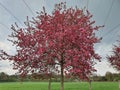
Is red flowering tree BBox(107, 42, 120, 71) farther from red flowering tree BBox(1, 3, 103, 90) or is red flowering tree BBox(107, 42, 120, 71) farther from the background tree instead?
the background tree

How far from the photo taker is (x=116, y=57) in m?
26.2

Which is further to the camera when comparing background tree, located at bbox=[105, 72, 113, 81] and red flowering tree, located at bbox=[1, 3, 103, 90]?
background tree, located at bbox=[105, 72, 113, 81]

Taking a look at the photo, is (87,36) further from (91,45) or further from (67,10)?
(67,10)

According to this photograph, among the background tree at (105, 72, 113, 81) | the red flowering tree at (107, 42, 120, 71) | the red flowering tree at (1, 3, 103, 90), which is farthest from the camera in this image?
the background tree at (105, 72, 113, 81)

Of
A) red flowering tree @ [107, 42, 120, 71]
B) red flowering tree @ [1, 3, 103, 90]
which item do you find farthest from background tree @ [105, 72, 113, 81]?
red flowering tree @ [1, 3, 103, 90]

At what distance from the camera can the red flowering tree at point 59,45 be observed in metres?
14.3

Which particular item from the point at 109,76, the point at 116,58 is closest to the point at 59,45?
the point at 116,58

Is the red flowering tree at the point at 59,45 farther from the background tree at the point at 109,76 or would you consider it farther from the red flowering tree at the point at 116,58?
the background tree at the point at 109,76

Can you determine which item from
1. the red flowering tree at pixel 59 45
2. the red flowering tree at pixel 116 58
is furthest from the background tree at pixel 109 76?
the red flowering tree at pixel 59 45

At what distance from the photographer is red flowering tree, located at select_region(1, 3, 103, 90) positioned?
1430 cm

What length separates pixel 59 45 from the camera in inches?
565

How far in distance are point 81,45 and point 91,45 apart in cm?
65

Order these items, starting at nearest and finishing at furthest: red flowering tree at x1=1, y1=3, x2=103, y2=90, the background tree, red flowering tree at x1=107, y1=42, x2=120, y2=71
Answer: red flowering tree at x1=1, y1=3, x2=103, y2=90 → red flowering tree at x1=107, y1=42, x2=120, y2=71 → the background tree

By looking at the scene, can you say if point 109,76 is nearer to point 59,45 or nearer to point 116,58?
point 116,58
